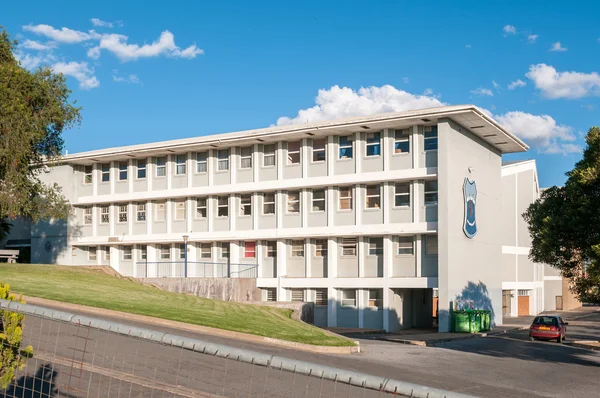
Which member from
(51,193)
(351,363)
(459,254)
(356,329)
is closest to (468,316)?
(459,254)

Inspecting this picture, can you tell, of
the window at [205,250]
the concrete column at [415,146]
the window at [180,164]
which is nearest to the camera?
the concrete column at [415,146]

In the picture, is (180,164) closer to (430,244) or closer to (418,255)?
(418,255)

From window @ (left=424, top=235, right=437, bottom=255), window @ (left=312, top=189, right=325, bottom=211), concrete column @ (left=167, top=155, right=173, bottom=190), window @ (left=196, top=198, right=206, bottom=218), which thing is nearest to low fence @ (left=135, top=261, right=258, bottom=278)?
window @ (left=196, top=198, right=206, bottom=218)

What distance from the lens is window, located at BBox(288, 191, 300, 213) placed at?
44.6 m

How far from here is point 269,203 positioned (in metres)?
45.5

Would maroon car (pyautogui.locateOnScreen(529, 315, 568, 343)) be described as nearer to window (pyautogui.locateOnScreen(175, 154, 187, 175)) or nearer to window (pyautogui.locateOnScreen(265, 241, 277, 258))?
window (pyautogui.locateOnScreen(265, 241, 277, 258))

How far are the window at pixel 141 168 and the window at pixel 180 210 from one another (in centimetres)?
346

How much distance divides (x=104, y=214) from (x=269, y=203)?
13.6m

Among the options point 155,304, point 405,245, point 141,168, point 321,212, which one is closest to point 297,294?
point 321,212

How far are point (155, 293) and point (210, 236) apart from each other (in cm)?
1285

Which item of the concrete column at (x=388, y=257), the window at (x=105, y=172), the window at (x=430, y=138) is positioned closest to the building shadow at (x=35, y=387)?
the concrete column at (x=388, y=257)

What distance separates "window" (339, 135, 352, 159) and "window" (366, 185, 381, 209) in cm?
224

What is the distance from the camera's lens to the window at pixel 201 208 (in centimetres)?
4803

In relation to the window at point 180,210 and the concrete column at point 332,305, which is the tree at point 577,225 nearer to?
the concrete column at point 332,305
